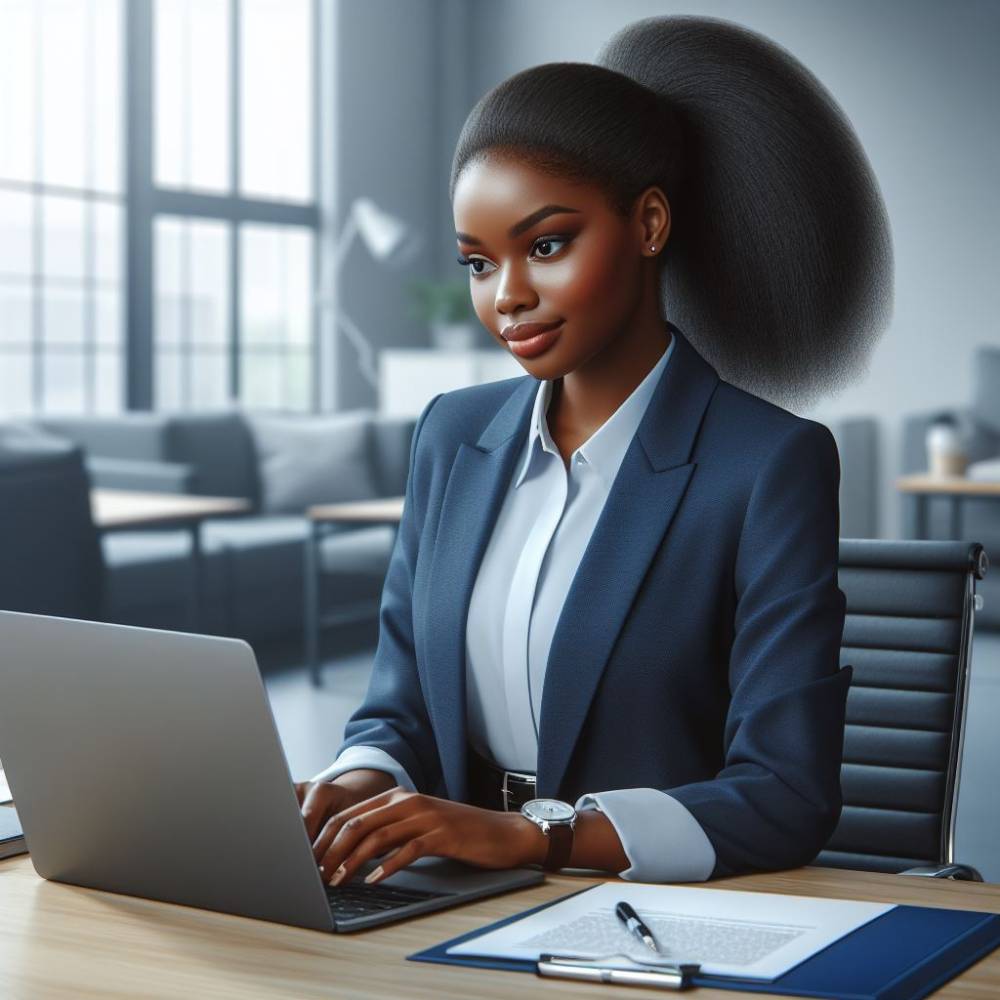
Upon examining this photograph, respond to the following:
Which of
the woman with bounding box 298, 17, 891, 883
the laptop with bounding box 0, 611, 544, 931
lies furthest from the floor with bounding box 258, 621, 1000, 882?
the laptop with bounding box 0, 611, 544, 931

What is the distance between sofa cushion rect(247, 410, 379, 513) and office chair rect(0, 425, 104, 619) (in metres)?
1.93

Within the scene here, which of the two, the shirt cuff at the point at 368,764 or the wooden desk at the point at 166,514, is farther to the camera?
the wooden desk at the point at 166,514

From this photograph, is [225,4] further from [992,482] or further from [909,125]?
[992,482]

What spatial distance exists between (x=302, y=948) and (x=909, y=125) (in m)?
7.53

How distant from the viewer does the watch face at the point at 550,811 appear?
114 centimetres

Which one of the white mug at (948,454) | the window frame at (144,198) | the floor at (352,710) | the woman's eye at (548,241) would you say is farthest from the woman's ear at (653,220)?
the window frame at (144,198)

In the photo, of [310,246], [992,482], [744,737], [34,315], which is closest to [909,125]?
[992,482]

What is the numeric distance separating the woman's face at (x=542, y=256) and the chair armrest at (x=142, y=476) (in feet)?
15.4

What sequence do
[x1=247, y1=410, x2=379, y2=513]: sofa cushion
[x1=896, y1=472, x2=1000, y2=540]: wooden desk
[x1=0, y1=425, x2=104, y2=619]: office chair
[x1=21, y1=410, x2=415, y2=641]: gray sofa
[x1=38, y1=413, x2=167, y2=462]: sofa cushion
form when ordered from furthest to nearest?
1. [x1=247, y1=410, x2=379, y2=513]: sofa cushion
2. [x1=38, y1=413, x2=167, y2=462]: sofa cushion
3. [x1=896, y1=472, x2=1000, y2=540]: wooden desk
4. [x1=21, y1=410, x2=415, y2=641]: gray sofa
5. [x1=0, y1=425, x2=104, y2=619]: office chair

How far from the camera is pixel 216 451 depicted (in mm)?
6652

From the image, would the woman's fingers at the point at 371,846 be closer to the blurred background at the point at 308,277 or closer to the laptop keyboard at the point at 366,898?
the laptop keyboard at the point at 366,898

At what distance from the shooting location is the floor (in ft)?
12.1

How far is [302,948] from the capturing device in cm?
97

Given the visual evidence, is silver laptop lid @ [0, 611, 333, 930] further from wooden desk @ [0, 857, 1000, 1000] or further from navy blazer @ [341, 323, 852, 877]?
navy blazer @ [341, 323, 852, 877]
